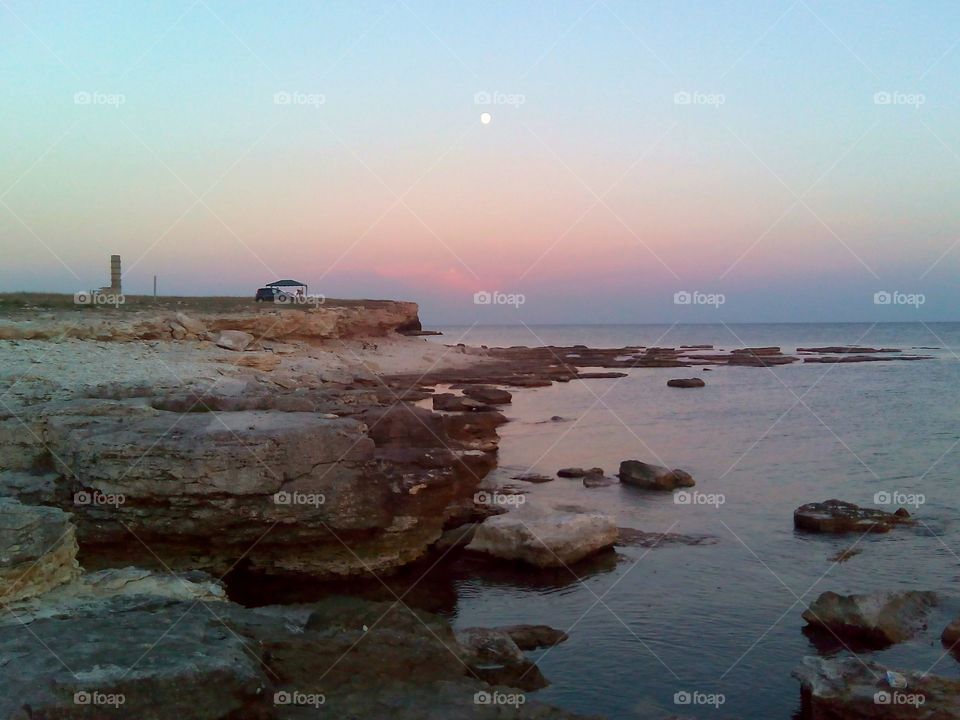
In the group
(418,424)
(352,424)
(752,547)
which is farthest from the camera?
(418,424)

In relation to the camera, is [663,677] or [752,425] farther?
[752,425]

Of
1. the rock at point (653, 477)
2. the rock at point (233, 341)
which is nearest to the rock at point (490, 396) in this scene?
the rock at point (233, 341)

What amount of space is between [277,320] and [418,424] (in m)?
27.2

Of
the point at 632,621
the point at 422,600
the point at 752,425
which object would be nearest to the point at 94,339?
the point at 422,600

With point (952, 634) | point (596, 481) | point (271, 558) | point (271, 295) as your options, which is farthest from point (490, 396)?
point (952, 634)

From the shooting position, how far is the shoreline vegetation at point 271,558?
636cm

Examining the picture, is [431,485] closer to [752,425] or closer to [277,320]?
[752,425]

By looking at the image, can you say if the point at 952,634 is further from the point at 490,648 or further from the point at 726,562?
the point at 490,648

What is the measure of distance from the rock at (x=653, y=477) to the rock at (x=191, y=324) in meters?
21.0

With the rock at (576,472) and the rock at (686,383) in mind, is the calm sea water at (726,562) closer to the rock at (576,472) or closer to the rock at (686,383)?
the rock at (576,472)

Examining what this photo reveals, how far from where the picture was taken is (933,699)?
7523mm

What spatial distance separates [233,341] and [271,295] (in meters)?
24.8

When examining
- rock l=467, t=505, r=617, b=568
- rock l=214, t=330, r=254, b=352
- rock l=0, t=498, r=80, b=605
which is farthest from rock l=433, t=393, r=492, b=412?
rock l=0, t=498, r=80, b=605

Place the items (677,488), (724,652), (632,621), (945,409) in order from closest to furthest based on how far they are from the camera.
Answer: (724,652) < (632,621) < (677,488) < (945,409)
